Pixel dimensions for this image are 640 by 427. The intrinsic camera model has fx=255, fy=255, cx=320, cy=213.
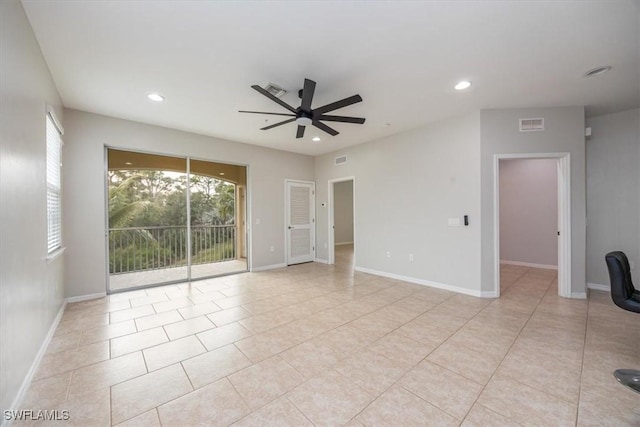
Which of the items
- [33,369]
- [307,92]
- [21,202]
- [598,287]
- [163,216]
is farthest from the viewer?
[163,216]

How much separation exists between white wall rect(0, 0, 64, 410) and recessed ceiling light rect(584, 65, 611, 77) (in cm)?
506

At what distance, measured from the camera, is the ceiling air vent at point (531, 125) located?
3.72m

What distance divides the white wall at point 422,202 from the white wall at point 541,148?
0.12 m

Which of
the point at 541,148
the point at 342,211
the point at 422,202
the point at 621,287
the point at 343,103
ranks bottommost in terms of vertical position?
the point at 621,287

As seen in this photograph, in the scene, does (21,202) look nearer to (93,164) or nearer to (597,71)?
(93,164)

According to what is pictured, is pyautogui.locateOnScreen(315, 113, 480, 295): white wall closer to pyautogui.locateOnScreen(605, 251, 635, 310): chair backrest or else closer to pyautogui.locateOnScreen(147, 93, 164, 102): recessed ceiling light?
pyautogui.locateOnScreen(605, 251, 635, 310): chair backrest

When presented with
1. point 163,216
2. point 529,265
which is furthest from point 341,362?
point 529,265

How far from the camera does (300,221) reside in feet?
21.0

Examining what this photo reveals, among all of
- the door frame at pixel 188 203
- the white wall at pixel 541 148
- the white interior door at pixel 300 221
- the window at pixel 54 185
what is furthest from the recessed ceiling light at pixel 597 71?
the window at pixel 54 185

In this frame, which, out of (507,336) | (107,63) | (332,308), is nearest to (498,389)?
(507,336)

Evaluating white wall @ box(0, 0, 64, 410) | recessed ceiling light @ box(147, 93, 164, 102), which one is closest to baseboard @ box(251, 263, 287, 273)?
white wall @ box(0, 0, 64, 410)

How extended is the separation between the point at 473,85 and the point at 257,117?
9.65 feet

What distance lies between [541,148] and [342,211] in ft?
22.2

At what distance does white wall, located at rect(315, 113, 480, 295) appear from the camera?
3.91 meters
